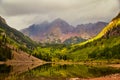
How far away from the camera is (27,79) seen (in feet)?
381

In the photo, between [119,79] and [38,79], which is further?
[38,79]

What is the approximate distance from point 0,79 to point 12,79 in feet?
16.9

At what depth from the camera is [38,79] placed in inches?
4660

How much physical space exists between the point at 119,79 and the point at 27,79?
146 ft

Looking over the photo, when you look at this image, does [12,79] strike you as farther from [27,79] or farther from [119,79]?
[119,79]

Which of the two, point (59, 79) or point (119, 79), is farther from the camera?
point (59, 79)

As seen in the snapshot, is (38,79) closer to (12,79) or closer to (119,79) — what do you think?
(12,79)

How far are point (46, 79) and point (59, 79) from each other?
572cm

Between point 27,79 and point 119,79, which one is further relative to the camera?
point 27,79

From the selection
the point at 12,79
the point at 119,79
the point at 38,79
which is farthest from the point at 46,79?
the point at 119,79

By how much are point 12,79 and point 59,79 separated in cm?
2046

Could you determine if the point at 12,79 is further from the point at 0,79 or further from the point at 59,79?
the point at 59,79

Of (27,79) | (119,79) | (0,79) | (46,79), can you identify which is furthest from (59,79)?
(119,79)

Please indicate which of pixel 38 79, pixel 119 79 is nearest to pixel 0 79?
pixel 38 79
